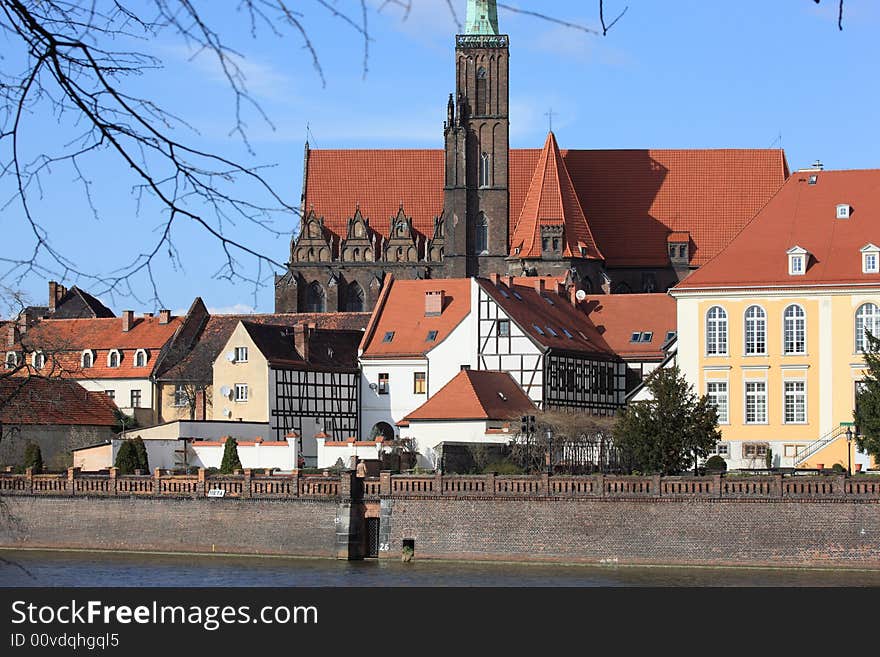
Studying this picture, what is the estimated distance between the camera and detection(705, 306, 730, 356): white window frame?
2442 inches

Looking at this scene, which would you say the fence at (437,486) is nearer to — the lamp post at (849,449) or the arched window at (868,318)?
the lamp post at (849,449)

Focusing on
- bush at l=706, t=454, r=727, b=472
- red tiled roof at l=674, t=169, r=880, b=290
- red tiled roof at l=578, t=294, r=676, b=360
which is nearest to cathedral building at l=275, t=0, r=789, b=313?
red tiled roof at l=578, t=294, r=676, b=360

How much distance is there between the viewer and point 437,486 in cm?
5062

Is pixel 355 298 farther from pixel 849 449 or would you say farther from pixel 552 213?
pixel 849 449

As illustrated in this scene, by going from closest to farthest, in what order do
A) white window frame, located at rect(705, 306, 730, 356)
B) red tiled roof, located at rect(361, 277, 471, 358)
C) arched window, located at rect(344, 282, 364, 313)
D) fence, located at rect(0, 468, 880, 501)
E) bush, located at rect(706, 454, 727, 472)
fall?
fence, located at rect(0, 468, 880, 501) < bush, located at rect(706, 454, 727, 472) < white window frame, located at rect(705, 306, 730, 356) < red tiled roof, located at rect(361, 277, 471, 358) < arched window, located at rect(344, 282, 364, 313)

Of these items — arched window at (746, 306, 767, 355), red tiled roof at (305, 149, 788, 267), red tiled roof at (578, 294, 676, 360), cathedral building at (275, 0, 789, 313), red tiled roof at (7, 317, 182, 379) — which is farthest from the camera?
red tiled roof at (305, 149, 788, 267)

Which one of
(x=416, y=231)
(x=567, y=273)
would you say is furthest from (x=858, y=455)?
(x=416, y=231)

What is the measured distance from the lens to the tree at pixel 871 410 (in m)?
51.4

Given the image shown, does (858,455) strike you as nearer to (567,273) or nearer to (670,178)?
(567,273)

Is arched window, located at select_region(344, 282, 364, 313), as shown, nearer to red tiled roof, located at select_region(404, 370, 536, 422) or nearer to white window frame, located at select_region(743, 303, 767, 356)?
red tiled roof, located at select_region(404, 370, 536, 422)

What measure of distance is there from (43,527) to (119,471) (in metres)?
3.10

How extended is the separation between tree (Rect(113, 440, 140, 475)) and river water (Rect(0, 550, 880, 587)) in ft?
21.7

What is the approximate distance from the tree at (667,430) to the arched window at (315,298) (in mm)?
45538

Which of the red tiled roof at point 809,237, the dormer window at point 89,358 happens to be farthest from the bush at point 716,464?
the dormer window at point 89,358
